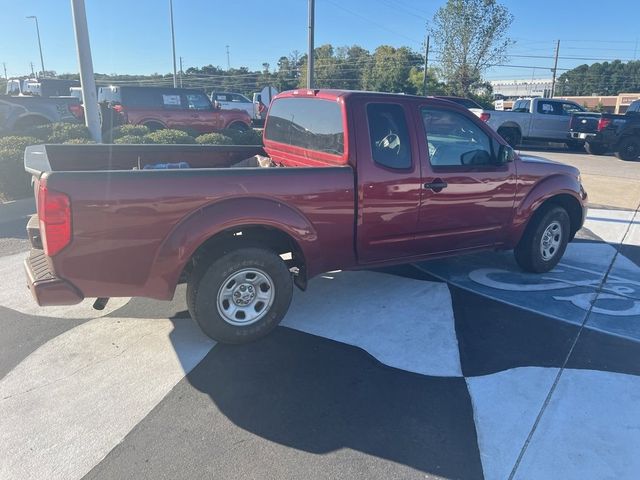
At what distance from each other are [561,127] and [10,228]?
18.2 meters

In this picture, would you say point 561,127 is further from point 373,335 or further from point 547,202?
point 373,335

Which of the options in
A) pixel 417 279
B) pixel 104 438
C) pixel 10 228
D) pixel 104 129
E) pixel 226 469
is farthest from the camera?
pixel 104 129

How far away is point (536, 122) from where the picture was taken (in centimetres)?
1817

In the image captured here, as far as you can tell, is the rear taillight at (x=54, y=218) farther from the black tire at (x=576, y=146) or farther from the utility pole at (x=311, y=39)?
the black tire at (x=576, y=146)

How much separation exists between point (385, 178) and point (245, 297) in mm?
1483

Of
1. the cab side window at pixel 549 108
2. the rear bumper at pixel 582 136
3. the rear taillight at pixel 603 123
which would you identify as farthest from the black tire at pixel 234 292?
the cab side window at pixel 549 108

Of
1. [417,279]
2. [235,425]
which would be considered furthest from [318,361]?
[417,279]

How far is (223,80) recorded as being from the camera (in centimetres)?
9400

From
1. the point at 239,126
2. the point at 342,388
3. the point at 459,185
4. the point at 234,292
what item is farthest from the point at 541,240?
the point at 239,126

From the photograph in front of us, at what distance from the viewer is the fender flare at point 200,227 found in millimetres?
3248

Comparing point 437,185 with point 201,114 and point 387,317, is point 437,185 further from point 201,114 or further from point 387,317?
point 201,114

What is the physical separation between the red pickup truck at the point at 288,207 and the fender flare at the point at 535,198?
0.05 feet

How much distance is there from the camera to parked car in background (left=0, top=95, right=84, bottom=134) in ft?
43.7

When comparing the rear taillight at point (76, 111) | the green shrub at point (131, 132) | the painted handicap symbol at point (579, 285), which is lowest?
the painted handicap symbol at point (579, 285)
